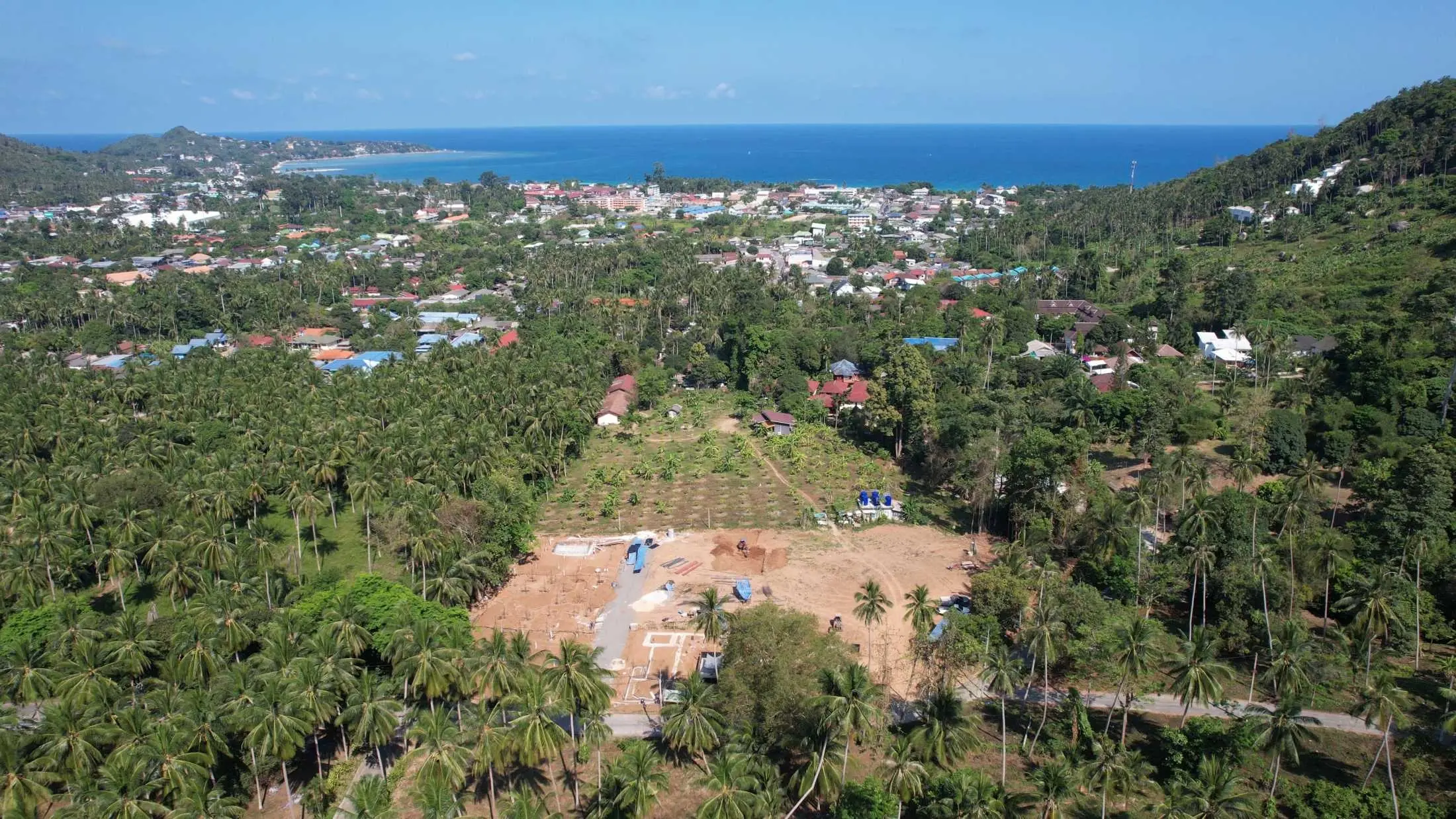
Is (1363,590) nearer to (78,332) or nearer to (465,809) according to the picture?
(465,809)

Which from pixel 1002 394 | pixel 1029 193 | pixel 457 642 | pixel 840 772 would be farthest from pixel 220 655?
pixel 1029 193

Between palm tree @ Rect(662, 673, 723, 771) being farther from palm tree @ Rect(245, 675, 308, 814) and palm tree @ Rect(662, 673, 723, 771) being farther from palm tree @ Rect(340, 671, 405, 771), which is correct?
palm tree @ Rect(245, 675, 308, 814)

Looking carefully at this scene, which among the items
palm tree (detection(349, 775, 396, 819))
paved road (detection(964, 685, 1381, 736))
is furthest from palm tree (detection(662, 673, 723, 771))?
paved road (detection(964, 685, 1381, 736))

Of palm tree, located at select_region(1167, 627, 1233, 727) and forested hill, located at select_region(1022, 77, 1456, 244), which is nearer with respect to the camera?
palm tree, located at select_region(1167, 627, 1233, 727)

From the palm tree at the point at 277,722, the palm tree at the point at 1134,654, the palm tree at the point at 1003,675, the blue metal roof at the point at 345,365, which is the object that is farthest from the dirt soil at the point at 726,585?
the blue metal roof at the point at 345,365

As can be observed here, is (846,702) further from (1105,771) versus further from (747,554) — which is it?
(747,554)

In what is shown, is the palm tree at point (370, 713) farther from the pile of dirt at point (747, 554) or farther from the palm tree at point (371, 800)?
the pile of dirt at point (747, 554)
